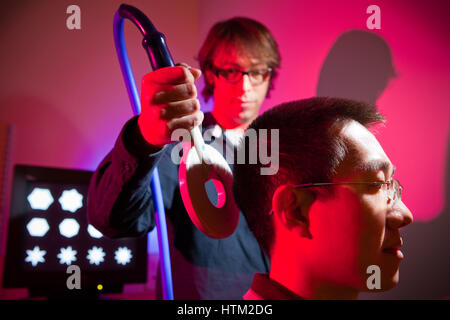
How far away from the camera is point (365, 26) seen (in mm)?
1189

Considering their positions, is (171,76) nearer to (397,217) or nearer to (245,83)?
(397,217)

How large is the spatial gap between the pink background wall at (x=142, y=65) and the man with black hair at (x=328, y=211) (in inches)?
23.9

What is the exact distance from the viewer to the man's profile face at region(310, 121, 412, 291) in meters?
0.53

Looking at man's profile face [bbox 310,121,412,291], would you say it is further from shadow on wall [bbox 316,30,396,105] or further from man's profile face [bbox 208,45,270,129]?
shadow on wall [bbox 316,30,396,105]

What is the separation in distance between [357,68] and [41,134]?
1244 mm

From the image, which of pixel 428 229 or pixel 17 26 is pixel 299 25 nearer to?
pixel 428 229

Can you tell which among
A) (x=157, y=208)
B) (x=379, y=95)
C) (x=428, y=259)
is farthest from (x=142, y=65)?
(x=428, y=259)

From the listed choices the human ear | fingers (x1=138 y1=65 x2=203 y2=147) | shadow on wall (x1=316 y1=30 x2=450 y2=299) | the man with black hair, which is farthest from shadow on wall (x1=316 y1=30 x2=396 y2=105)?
fingers (x1=138 y1=65 x2=203 y2=147)

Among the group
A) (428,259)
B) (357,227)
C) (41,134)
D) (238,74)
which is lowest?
(428,259)

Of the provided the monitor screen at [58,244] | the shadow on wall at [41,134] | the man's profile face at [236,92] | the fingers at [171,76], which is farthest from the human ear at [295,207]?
the shadow on wall at [41,134]

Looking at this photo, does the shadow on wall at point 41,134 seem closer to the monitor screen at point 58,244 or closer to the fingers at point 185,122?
the monitor screen at point 58,244

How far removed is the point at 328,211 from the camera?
54cm

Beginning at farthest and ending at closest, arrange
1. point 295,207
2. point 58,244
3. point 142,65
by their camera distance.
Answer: point 142,65 → point 58,244 → point 295,207

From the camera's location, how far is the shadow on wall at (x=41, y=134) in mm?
1461
